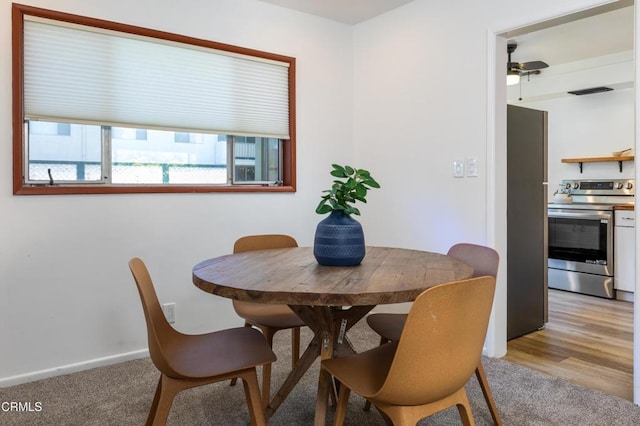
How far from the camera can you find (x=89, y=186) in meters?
2.66

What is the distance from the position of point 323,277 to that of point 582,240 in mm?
4098

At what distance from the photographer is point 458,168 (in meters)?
3.00

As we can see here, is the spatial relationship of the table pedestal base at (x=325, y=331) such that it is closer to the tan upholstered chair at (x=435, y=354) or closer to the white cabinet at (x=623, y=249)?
the tan upholstered chair at (x=435, y=354)

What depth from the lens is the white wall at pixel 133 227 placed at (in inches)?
95.3

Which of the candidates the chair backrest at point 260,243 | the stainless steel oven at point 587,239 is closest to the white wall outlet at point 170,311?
the chair backrest at point 260,243

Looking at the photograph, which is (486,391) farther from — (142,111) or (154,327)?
(142,111)

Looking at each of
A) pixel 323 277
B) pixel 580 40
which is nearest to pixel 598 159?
pixel 580 40

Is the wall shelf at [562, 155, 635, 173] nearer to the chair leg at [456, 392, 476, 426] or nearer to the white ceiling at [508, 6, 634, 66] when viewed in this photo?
the white ceiling at [508, 6, 634, 66]

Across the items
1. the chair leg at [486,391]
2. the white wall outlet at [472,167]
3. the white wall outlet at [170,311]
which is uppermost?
the white wall outlet at [472,167]

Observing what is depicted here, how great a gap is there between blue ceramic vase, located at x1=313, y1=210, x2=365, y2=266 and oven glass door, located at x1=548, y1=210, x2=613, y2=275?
373 cm

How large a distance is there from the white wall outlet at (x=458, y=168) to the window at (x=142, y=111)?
4.00 feet

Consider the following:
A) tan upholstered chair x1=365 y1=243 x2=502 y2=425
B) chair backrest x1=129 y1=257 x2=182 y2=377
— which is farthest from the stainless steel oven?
chair backrest x1=129 y1=257 x2=182 y2=377

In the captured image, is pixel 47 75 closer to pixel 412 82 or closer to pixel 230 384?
pixel 230 384

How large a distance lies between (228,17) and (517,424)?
301 centimetres
